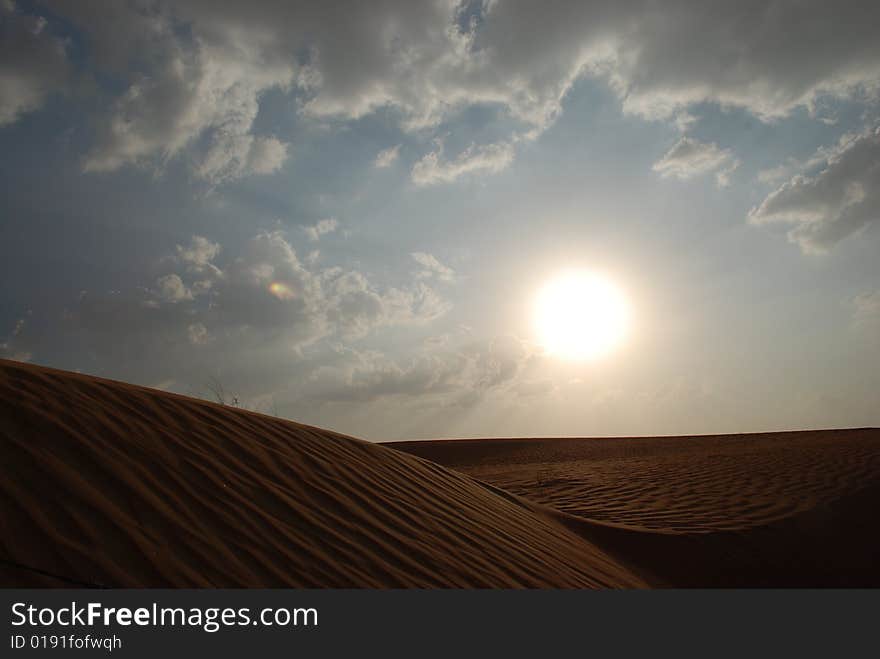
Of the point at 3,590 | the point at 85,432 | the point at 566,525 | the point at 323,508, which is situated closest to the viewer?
the point at 3,590

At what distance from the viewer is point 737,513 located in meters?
9.12

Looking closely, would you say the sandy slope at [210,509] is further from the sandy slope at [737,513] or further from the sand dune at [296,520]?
the sandy slope at [737,513]

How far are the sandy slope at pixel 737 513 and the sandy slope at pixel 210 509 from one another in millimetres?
1683

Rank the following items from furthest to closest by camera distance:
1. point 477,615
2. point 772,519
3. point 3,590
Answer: point 772,519 < point 477,615 < point 3,590

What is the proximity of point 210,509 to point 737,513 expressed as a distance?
8.80m

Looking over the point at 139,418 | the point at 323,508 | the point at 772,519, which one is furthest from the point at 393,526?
the point at 772,519

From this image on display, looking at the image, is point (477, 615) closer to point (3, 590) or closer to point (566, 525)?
point (3, 590)

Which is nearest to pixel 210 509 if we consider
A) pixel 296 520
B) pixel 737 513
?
pixel 296 520

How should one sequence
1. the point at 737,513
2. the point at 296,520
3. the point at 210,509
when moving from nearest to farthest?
the point at 210,509 → the point at 296,520 → the point at 737,513

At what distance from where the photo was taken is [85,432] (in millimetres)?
3811

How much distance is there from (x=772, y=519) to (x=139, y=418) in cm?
913

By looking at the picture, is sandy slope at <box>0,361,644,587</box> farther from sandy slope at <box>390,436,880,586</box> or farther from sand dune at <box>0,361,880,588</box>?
sandy slope at <box>390,436,880,586</box>

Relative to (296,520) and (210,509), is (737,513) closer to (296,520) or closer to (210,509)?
(296,520)

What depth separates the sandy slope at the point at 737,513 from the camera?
7062 millimetres
